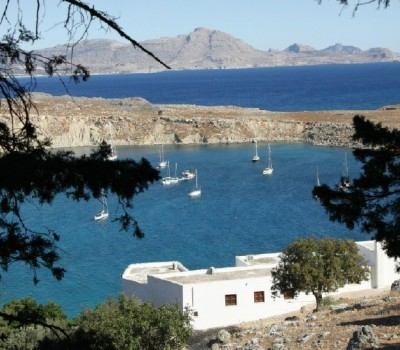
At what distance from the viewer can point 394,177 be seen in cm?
929

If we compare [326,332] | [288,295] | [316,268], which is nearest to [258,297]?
[288,295]

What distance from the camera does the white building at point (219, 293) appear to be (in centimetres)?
2694

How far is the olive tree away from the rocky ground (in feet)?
3.03

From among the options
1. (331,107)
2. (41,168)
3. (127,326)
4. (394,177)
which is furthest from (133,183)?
(331,107)

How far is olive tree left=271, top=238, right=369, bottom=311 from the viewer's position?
2550 centimetres

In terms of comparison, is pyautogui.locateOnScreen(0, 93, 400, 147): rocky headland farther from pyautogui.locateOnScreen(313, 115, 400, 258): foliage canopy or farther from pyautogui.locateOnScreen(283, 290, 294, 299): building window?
pyautogui.locateOnScreen(313, 115, 400, 258): foliage canopy

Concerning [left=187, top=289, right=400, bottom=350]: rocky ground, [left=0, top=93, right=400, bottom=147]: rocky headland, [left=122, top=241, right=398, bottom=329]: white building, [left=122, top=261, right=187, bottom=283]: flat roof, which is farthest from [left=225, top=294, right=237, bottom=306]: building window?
[left=0, top=93, right=400, bottom=147]: rocky headland

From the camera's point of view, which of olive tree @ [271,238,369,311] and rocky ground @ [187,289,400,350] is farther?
olive tree @ [271,238,369,311]

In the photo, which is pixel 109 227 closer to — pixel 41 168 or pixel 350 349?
pixel 350 349

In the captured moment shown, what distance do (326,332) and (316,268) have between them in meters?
8.14

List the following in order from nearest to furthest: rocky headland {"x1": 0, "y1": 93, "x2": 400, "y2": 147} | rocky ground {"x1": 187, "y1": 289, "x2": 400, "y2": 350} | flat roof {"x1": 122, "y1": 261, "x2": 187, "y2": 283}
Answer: rocky ground {"x1": 187, "y1": 289, "x2": 400, "y2": 350} < flat roof {"x1": 122, "y1": 261, "x2": 187, "y2": 283} < rocky headland {"x1": 0, "y1": 93, "x2": 400, "y2": 147}

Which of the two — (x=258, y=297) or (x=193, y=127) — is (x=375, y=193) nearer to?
(x=258, y=297)

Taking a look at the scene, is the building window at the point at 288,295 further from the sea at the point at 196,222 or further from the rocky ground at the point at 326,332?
the sea at the point at 196,222

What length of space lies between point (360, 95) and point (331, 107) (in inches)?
1220
